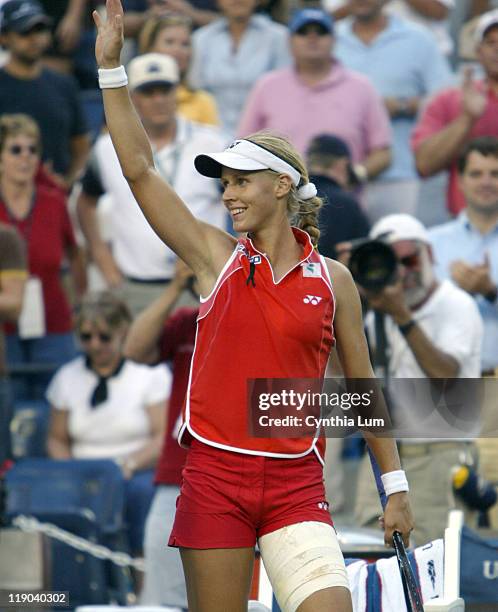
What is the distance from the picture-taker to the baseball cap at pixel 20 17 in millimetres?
8906

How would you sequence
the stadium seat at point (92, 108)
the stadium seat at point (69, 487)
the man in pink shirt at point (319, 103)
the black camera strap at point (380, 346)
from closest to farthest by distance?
the black camera strap at point (380, 346)
the stadium seat at point (69, 487)
the man in pink shirt at point (319, 103)
the stadium seat at point (92, 108)

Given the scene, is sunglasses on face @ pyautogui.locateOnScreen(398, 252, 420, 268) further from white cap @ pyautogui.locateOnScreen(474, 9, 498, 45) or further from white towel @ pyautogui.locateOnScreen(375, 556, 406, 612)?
white cap @ pyautogui.locateOnScreen(474, 9, 498, 45)

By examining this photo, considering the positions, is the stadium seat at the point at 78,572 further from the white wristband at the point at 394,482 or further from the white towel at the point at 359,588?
the white wristband at the point at 394,482

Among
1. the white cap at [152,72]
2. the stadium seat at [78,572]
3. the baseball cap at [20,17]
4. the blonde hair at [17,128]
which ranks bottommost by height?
the stadium seat at [78,572]

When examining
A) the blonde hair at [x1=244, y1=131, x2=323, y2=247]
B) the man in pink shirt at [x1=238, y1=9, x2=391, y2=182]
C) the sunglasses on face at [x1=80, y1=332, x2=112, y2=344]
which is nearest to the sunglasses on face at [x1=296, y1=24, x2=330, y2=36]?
the man in pink shirt at [x1=238, y1=9, x2=391, y2=182]

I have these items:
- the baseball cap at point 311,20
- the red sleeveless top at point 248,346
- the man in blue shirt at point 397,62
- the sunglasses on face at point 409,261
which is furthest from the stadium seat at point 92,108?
the red sleeveless top at point 248,346

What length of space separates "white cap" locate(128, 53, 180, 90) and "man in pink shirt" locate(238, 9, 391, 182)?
657mm

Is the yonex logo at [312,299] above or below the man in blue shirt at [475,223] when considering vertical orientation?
below

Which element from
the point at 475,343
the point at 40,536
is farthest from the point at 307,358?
the point at 40,536

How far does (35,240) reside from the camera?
332 inches

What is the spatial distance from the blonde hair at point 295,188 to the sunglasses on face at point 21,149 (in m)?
4.29

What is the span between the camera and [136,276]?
8.45 meters

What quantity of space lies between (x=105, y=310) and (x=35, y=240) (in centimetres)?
86

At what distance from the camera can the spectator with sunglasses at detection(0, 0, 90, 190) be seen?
895 cm
